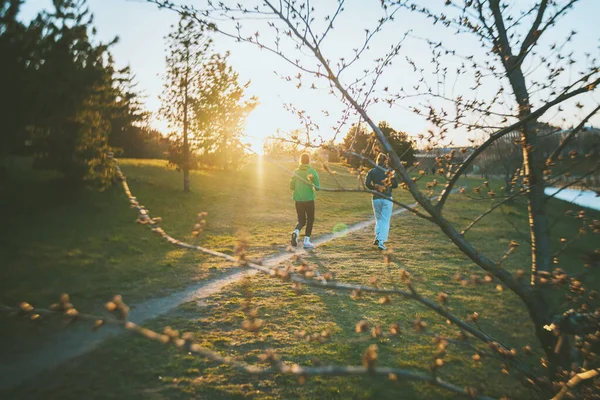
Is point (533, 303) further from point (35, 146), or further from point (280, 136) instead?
point (35, 146)

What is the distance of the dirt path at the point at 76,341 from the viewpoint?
3.92 metres

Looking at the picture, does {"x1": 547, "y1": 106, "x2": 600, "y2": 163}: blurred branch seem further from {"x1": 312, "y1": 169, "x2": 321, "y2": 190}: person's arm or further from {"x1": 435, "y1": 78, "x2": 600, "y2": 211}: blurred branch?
{"x1": 312, "y1": 169, "x2": 321, "y2": 190}: person's arm

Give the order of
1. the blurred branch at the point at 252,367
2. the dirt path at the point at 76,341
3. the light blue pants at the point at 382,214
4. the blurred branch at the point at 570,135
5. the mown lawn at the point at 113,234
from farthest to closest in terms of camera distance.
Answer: the light blue pants at the point at 382,214 < the mown lawn at the point at 113,234 < the dirt path at the point at 76,341 < the blurred branch at the point at 570,135 < the blurred branch at the point at 252,367

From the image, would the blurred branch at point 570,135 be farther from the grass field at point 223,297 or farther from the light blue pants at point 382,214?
the light blue pants at point 382,214

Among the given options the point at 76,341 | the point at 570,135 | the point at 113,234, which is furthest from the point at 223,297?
the point at 113,234

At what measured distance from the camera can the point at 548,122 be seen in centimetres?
301

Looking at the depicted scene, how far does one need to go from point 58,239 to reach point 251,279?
274 inches

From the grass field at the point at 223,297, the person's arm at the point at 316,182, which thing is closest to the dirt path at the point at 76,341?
the grass field at the point at 223,297

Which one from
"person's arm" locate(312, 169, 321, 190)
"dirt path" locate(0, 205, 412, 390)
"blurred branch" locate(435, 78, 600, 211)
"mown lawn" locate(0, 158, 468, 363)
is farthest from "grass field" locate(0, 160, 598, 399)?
"blurred branch" locate(435, 78, 600, 211)

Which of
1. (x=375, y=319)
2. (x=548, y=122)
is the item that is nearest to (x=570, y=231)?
(x=375, y=319)

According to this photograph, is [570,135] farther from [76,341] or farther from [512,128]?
[76,341]

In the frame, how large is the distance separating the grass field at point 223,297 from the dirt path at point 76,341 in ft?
0.66

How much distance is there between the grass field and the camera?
149 inches

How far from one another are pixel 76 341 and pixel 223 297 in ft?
7.96
